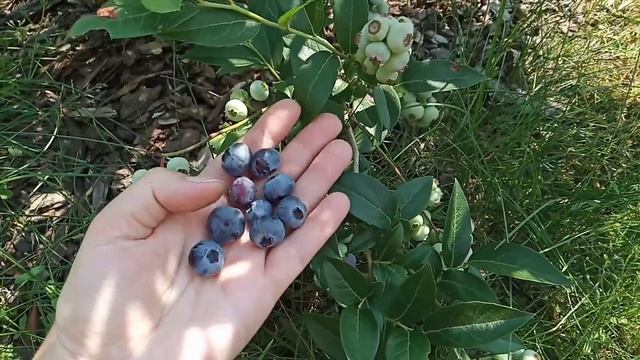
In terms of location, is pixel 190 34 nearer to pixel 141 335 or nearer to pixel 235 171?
pixel 235 171

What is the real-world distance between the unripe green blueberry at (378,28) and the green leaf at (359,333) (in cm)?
54

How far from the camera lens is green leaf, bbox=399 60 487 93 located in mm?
1713

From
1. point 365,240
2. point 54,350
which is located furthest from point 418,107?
point 54,350

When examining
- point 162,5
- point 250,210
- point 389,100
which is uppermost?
point 162,5

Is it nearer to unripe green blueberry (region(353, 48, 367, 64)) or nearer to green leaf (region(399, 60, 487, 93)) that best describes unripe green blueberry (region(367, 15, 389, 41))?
unripe green blueberry (region(353, 48, 367, 64))

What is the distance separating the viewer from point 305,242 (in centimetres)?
168

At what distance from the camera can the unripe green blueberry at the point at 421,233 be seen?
72.0 inches

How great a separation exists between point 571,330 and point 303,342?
0.74m

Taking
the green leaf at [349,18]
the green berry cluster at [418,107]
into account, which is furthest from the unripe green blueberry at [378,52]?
the green berry cluster at [418,107]

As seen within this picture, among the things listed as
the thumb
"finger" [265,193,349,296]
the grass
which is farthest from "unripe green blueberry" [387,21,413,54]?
the grass

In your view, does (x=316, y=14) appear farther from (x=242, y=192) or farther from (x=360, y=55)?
(x=242, y=192)

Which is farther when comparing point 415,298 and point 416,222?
point 416,222

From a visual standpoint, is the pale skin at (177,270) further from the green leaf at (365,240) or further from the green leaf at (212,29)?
the green leaf at (212,29)

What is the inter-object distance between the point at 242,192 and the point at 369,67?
386 mm
